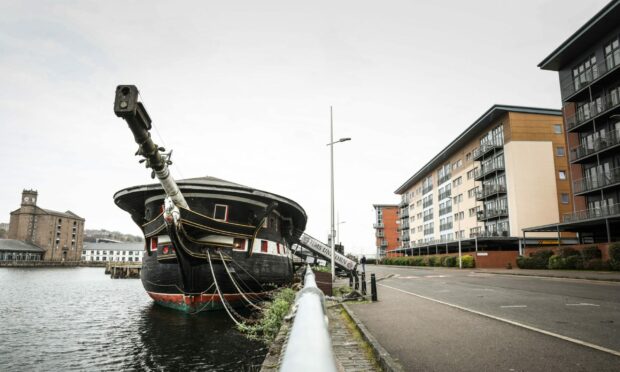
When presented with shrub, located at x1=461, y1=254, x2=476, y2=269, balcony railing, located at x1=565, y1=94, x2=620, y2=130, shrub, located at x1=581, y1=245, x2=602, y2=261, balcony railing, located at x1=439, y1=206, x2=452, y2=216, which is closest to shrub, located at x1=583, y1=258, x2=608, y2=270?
shrub, located at x1=581, y1=245, x2=602, y2=261

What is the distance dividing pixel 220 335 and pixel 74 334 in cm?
499

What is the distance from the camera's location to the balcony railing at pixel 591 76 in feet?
98.5

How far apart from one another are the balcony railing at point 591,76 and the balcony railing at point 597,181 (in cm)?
758

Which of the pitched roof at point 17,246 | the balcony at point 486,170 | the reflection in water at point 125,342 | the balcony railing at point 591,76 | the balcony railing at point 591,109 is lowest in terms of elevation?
the reflection in water at point 125,342

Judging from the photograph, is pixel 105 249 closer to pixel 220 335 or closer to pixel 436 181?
pixel 436 181

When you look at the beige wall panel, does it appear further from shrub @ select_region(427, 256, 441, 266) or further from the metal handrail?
the metal handrail

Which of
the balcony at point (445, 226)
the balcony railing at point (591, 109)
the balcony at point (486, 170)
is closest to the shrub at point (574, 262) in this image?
the balcony railing at point (591, 109)

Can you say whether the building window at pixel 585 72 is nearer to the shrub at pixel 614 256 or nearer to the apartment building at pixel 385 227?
the shrub at pixel 614 256

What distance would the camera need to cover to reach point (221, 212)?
14617mm

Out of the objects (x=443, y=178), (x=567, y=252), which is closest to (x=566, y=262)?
(x=567, y=252)

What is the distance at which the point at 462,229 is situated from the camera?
56.3 meters

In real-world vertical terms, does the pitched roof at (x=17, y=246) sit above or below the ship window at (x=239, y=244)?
above

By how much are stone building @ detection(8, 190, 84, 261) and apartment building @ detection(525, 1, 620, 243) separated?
118 meters

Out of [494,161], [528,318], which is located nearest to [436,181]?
[494,161]
